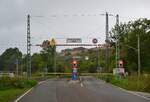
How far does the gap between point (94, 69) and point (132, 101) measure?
137 metres

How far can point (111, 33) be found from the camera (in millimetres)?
116688

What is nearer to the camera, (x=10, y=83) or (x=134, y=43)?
(x=10, y=83)

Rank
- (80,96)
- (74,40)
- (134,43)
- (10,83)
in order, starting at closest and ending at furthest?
(80,96), (10,83), (74,40), (134,43)

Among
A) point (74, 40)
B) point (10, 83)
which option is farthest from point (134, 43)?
point (10, 83)

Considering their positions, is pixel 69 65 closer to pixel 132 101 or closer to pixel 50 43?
pixel 50 43

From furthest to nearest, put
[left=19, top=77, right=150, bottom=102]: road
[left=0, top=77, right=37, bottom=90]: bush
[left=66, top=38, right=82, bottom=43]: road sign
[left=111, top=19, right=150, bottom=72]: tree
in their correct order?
1. [left=111, top=19, right=150, bottom=72]: tree
2. [left=66, top=38, right=82, bottom=43]: road sign
3. [left=0, top=77, right=37, bottom=90]: bush
4. [left=19, top=77, right=150, bottom=102]: road

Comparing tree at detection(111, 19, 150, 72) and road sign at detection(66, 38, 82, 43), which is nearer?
road sign at detection(66, 38, 82, 43)

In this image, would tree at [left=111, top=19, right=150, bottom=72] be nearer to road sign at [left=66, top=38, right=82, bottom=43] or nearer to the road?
road sign at [left=66, top=38, right=82, bottom=43]

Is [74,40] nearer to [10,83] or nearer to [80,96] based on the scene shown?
[10,83]

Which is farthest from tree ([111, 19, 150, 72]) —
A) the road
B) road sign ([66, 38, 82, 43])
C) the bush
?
the road

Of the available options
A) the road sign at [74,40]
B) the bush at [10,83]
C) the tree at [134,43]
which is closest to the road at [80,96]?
the bush at [10,83]

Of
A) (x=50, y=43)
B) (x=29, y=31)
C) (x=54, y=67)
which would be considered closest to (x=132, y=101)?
(x=29, y=31)

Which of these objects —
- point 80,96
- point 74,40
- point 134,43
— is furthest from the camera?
point 134,43

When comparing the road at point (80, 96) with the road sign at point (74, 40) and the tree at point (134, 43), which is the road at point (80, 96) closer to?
the road sign at point (74, 40)
